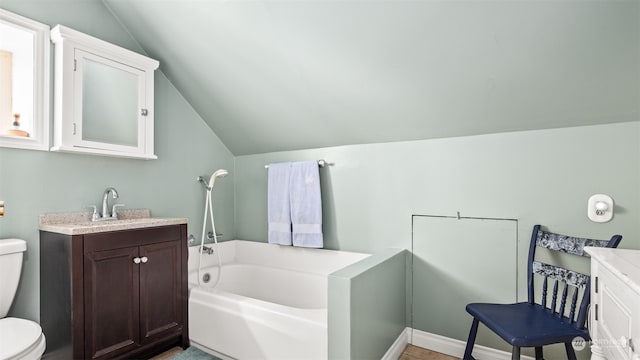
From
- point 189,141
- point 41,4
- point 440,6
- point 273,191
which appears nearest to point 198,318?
point 273,191

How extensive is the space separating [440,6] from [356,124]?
949mm

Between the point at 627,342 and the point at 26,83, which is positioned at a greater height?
the point at 26,83

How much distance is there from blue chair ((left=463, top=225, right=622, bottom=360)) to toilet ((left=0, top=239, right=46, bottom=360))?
6.62ft

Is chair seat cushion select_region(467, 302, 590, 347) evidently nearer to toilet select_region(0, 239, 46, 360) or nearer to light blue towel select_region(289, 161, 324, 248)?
light blue towel select_region(289, 161, 324, 248)

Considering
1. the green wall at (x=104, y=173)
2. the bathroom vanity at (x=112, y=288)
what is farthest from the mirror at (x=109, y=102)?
the bathroom vanity at (x=112, y=288)

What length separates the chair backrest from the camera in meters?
1.49

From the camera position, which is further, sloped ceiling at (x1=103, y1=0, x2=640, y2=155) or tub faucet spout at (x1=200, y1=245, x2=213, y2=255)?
tub faucet spout at (x1=200, y1=245, x2=213, y2=255)

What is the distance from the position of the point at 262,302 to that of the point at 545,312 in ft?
4.94

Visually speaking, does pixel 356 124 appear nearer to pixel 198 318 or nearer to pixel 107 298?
pixel 198 318

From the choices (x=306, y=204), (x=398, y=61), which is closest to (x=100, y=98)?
(x=306, y=204)

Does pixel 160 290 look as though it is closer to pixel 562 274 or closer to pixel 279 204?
pixel 279 204

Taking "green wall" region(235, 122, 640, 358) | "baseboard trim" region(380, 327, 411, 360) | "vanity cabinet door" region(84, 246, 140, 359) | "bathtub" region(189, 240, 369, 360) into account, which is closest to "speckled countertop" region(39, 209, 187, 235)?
"vanity cabinet door" region(84, 246, 140, 359)

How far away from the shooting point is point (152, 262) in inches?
75.0

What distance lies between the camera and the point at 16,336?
1379mm
